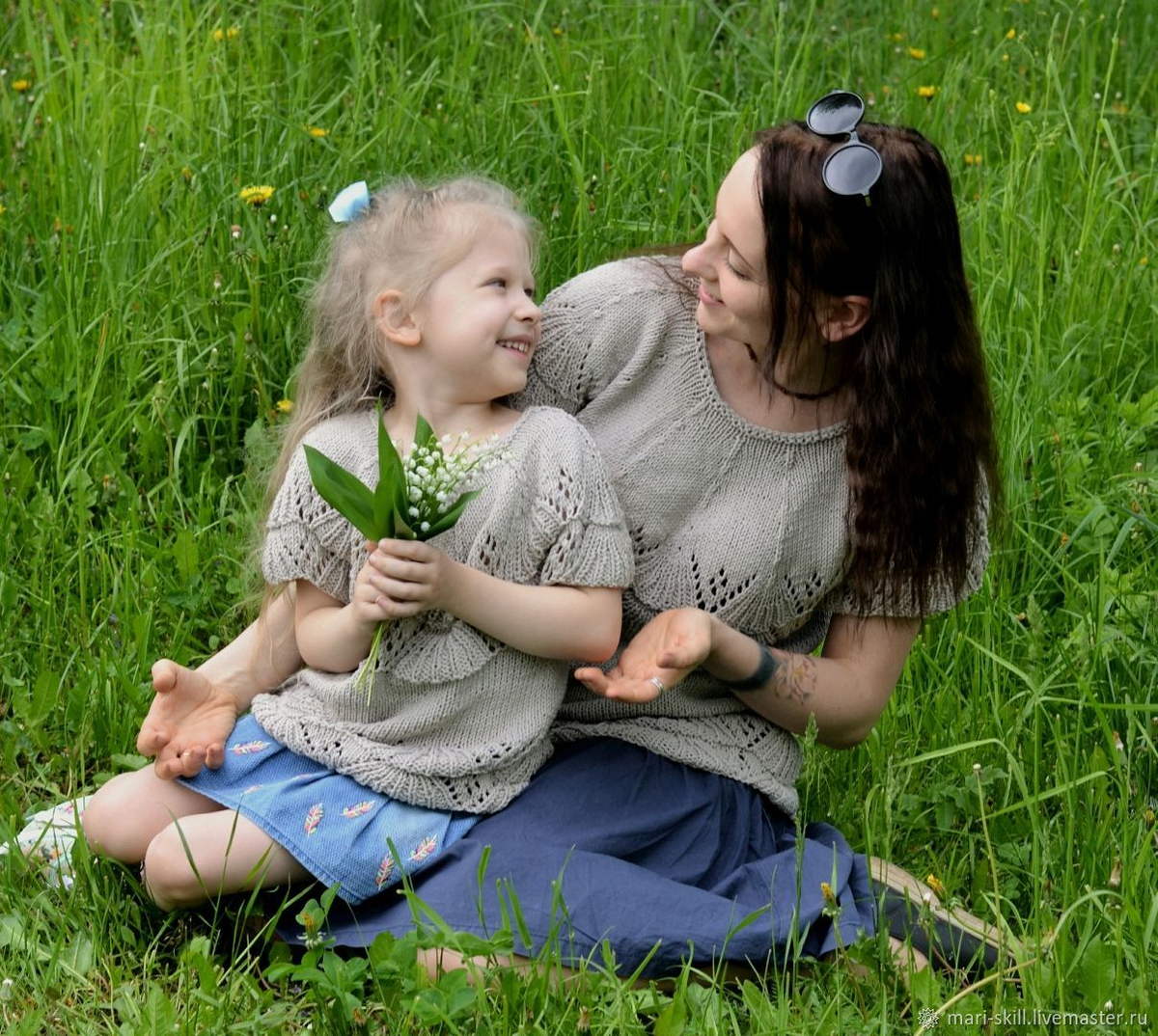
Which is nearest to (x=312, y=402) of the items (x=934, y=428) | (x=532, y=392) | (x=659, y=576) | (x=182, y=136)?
(x=532, y=392)

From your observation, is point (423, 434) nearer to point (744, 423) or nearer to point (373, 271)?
point (373, 271)

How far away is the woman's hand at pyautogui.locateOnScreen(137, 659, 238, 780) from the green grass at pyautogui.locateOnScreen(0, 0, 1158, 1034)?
206 millimetres

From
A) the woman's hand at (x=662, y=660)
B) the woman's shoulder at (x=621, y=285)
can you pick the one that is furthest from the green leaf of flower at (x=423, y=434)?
the woman's shoulder at (x=621, y=285)

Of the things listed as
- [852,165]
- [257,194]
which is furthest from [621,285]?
[257,194]

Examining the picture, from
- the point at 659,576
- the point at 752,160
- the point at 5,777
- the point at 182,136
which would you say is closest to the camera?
the point at 752,160

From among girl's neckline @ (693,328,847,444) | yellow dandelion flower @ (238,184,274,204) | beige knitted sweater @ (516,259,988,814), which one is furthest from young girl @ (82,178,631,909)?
yellow dandelion flower @ (238,184,274,204)

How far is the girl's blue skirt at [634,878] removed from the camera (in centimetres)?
235

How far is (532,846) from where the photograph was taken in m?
2.42

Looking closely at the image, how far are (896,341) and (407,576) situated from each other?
0.77m

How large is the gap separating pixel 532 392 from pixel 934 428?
0.62 m

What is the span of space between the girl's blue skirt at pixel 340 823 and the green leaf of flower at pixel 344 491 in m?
0.44

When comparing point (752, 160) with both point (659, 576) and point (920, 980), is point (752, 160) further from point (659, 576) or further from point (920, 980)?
point (920, 980)

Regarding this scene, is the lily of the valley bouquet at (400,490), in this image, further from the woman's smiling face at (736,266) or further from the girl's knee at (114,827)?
the girl's knee at (114,827)

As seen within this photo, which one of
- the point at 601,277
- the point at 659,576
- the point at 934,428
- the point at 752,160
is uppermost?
the point at 752,160
